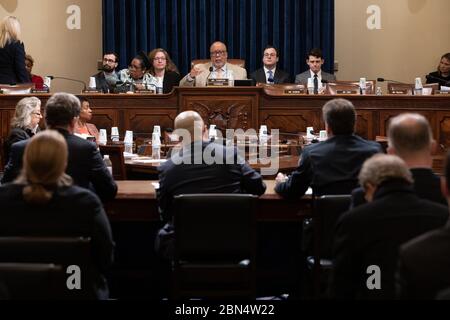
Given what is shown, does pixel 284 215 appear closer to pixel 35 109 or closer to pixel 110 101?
pixel 35 109

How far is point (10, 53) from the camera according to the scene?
853 centimetres

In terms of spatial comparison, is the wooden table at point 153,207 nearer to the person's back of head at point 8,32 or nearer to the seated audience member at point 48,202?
the seated audience member at point 48,202

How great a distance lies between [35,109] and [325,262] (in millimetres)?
3107

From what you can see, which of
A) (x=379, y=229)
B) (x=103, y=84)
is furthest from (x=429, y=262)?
(x=103, y=84)

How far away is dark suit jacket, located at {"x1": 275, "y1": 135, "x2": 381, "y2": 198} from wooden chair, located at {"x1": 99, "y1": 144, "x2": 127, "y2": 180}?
1708 mm

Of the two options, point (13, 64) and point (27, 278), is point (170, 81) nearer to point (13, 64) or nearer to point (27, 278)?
point (13, 64)

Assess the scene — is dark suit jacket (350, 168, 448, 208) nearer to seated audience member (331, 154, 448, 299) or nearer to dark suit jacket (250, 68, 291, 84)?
seated audience member (331, 154, 448, 299)

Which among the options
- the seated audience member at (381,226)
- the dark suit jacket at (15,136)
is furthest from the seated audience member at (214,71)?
the seated audience member at (381,226)

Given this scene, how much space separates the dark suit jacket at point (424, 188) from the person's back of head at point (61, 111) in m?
1.75

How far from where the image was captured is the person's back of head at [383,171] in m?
2.90

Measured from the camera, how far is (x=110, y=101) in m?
8.01

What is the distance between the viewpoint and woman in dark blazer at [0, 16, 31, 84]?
8.52 meters

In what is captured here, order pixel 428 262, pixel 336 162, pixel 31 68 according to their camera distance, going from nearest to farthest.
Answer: pixel 428 262 → pixel 336 162 → pixel 31 68

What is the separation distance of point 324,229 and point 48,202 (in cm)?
135
